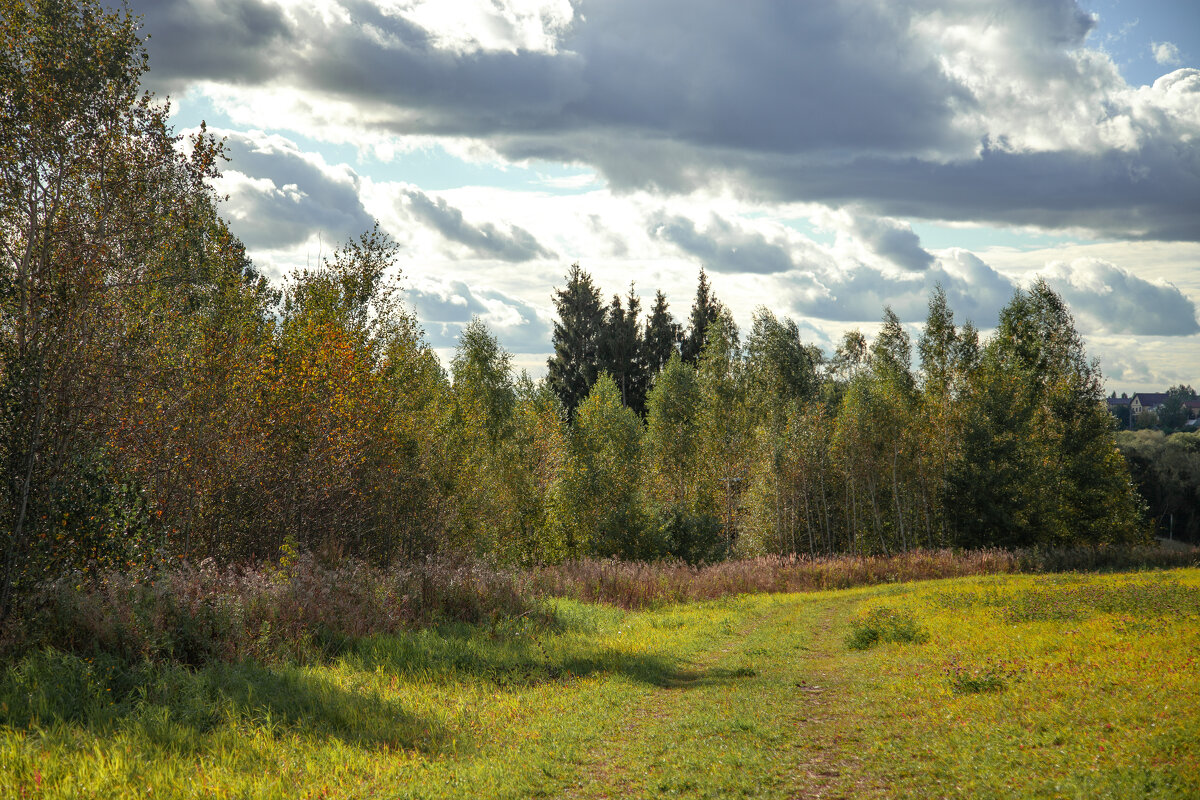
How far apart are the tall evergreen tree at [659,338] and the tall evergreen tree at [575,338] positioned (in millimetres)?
5561

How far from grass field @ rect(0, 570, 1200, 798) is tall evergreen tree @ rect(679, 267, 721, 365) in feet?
180

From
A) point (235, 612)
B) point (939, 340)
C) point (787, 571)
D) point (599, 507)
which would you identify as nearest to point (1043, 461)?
point (939, 340)

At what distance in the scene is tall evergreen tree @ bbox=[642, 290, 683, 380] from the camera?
70.4 metres

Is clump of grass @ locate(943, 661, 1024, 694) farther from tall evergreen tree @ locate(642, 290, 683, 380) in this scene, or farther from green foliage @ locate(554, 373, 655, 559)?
tall evergreen tree @ locate(642, 290, 683, 380)

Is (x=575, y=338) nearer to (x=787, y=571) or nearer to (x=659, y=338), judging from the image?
(x=659, y=338)

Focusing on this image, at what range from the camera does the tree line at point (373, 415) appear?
12.1 metres

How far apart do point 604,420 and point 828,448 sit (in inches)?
545

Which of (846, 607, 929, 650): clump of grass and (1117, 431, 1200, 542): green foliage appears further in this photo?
(1117, 431, 1200, 542): green foliage

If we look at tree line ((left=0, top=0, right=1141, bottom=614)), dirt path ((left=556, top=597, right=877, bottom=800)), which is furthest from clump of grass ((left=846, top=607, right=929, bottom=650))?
tree line ((left=0, top=0, right=1141, bottom=614))

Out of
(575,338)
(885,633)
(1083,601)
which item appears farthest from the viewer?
(575,338)

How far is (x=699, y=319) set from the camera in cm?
6938

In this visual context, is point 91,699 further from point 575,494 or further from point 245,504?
point 575,494

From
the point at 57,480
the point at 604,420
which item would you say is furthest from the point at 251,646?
the point at 604,420

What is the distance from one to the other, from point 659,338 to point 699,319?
14.1 ft
